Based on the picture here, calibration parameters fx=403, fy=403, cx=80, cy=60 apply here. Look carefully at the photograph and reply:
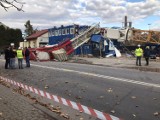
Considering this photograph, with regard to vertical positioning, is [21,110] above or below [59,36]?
below

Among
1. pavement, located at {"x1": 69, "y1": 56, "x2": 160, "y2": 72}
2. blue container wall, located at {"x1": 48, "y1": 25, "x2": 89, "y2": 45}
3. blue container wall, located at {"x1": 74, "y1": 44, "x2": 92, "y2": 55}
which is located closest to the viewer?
pavement, located at {"x1": 69, "y1": 56, "x2": 160, "y2": 72}

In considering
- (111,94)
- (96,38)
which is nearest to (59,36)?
(96,38)

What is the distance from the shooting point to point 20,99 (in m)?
12.4

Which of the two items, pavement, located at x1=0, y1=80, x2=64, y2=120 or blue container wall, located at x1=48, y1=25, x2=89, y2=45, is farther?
blue container wall, located at x1=48, y1=25, x2=89, y2=45

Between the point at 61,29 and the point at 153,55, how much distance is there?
26.4 meters

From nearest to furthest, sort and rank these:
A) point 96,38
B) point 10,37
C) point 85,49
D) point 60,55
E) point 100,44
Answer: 1. point 60,55
2. point 100,44
3. point 96,38
4. point 85,49
5. point 10,37

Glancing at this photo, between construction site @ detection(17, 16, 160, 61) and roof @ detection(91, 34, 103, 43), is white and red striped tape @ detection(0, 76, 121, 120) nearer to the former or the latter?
construction site @ detection(17, 16, 160, 61)

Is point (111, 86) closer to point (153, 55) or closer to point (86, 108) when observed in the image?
point (86, 108)

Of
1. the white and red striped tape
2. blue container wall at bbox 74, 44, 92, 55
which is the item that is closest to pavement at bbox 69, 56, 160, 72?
blue container wall at bbox 74, 44, 92, 55

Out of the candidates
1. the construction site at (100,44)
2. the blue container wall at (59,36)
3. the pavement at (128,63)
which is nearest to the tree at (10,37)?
the blue container wall at (59,36)

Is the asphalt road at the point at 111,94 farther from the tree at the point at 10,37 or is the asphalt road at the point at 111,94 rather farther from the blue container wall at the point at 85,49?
the tree at the point at 10,37

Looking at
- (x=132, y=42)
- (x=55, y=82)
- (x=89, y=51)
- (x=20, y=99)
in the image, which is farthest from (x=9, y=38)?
(x=20, y=99)

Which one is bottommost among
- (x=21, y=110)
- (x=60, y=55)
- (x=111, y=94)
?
(x=111, y=94)

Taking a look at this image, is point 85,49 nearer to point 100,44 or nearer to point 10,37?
point 100,44
